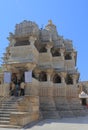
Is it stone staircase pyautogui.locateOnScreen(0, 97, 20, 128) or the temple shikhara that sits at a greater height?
the temple shikhara

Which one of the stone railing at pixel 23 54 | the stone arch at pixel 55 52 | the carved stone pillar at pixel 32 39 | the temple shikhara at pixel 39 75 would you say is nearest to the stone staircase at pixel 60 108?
the temple shikhara at pixel 39 75

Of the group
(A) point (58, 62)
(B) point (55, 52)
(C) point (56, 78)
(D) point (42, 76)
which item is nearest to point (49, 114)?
(D) point (42, 76)

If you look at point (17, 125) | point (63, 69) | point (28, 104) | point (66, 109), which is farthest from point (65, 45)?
point (17, 125)

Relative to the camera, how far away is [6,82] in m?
16.7

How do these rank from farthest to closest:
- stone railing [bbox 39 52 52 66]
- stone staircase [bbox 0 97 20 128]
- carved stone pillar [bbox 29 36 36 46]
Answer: stone railing [bbox 39 52 52 66]
carved stone pillar [bbox 29 36 36 46]
stone staircase [bbox 0 97 20 128]

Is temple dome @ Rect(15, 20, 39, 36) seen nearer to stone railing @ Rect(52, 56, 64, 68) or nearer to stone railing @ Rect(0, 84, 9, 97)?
stone railing @ Rect(52, 56, 64, 68)

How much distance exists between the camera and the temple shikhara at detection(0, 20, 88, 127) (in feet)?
53.7

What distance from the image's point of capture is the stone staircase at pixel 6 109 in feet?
36.7

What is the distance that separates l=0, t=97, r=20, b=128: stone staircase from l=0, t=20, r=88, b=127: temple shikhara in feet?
0.24

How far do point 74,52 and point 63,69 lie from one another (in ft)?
14.0

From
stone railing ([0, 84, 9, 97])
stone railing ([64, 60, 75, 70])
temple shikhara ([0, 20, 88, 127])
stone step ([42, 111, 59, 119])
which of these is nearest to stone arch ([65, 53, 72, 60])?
temple shikhara ([0, 20, 88, 127])

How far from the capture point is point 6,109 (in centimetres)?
1289

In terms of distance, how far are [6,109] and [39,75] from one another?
7.88 meters

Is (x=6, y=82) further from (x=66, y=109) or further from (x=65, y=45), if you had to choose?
(x=65, y=45)
